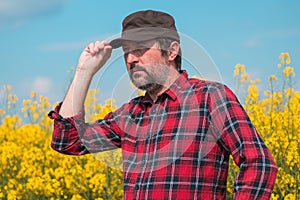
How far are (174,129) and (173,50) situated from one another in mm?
277

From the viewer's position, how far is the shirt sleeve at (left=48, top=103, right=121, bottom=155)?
7.88ft

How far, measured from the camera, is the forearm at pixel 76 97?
2.39m

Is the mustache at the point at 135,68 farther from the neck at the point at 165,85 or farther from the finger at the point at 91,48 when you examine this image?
the finger at the point at 91,48

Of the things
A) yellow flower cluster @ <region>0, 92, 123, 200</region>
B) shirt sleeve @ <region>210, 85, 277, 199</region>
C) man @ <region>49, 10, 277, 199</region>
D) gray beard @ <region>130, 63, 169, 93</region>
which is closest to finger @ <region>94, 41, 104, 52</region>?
man @ <region>49, 10, 277, 199</region>

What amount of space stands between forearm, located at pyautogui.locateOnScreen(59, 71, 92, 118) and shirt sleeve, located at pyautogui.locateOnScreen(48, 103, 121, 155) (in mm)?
25

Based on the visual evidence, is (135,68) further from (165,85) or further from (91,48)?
(91,48)

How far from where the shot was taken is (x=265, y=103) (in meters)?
7.01

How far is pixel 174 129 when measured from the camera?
6.86 ft

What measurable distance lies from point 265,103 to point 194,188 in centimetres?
515

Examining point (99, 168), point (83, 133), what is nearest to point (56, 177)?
point (99, 168)

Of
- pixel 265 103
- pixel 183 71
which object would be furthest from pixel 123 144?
pixel 265 103

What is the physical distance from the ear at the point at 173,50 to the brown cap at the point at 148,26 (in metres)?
0.02

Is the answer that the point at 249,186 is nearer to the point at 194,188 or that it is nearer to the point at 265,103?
the point at 194,188

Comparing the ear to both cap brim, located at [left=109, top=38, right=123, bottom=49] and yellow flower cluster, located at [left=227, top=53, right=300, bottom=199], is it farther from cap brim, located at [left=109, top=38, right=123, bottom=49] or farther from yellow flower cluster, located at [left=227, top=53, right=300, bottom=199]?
yellow flower cluster, located at [left=227, top=53, right=300, bottom=199]
